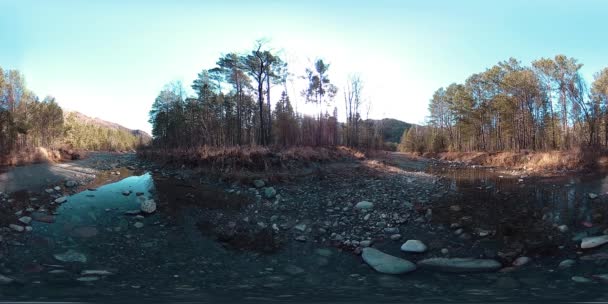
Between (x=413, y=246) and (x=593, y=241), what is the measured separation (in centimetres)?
307

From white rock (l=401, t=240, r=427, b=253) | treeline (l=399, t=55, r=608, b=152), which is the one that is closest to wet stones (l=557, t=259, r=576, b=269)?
white rock (l=401, t=240, r=427, b=253)

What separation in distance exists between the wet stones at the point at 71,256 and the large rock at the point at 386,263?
190 inches

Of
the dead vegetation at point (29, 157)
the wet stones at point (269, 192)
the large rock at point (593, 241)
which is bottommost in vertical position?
the large rock at point (593, 241)

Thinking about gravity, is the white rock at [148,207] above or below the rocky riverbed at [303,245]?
above

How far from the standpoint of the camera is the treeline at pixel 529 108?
91.1 feet

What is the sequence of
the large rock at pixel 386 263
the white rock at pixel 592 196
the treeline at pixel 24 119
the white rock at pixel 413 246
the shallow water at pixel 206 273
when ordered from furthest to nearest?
the treeline at pixel 24 119, the white rock at pixel 592 196, the white rock at pixel 413 246, the large rock at pixel 386 263, the shallow water at pixel 206 273

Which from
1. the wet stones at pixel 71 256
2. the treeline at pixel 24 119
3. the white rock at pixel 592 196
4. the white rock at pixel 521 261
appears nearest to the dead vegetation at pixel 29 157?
the treeline at pixel 24 119

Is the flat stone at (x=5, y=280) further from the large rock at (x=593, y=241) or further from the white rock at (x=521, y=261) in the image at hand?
the large rock at (x=593, y=241)

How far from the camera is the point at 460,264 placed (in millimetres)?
5293

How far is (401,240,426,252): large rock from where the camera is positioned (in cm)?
606

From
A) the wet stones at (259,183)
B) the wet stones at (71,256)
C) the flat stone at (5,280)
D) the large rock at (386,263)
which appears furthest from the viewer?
the wet stones at (259,183)

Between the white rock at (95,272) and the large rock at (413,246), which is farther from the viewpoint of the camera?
the large rock at (413,246)

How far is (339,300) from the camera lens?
405 centimetres

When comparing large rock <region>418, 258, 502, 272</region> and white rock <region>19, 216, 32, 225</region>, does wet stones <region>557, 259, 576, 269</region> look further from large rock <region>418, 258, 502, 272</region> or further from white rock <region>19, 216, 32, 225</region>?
white rock <region>19, 216, 32, 225</region>
